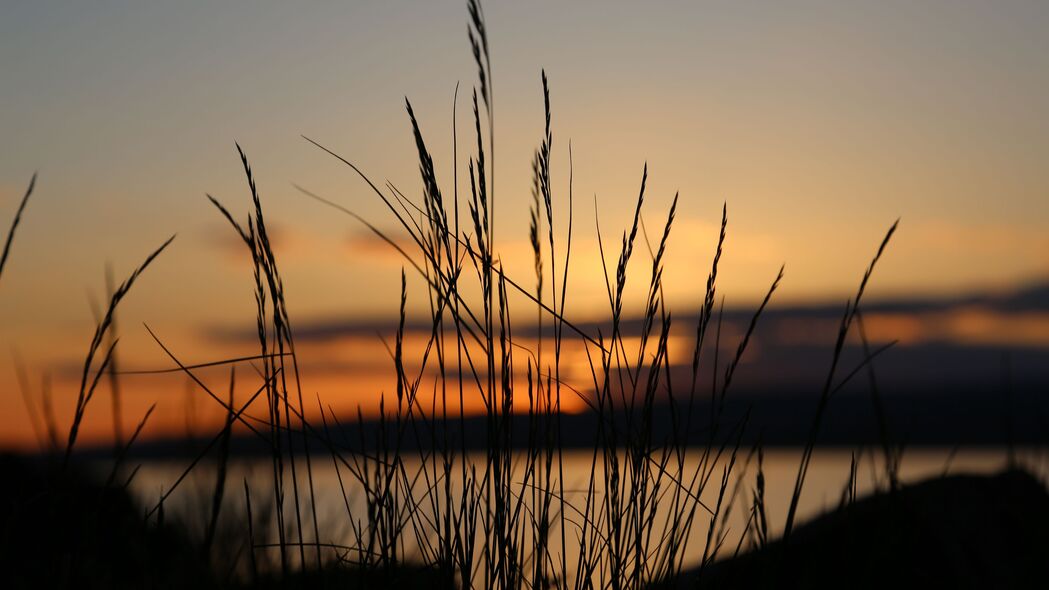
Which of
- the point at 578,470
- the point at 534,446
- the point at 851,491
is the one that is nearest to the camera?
the point at 851,491

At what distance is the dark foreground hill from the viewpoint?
1.63 metres

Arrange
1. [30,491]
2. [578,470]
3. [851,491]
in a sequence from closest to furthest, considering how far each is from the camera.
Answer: [851,491]
[578,470]
[30,491]

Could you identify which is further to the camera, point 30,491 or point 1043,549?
point 30,491

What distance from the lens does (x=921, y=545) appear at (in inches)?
108

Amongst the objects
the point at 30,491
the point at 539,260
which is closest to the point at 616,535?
the point at 539,260

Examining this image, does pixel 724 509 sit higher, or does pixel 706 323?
pixel 706 323

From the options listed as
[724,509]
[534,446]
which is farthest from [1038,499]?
[534,446]

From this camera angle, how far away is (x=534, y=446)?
6.40 feet

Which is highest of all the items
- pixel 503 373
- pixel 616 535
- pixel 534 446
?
pixel 503 373

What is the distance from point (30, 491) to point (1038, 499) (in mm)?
5759

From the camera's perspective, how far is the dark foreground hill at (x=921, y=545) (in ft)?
5.33

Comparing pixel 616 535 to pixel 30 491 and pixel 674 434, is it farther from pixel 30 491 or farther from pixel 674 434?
pixel 30 491

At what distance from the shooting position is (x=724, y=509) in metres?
1.98

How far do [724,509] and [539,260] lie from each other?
64 cm
